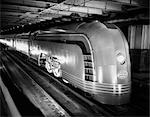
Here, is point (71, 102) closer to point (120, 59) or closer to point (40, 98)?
point (40, 98)

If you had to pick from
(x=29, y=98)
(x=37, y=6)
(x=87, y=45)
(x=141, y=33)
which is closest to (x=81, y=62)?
(x=87, y=45)

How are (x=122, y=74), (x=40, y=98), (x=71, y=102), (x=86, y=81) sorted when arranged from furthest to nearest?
Result: (x=40, y=98) → (x=71, y=102) → (x=86, y=81) → (x=122, y=74)

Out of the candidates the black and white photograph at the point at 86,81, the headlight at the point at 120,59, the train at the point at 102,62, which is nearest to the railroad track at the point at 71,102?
the black and white photograph at the point at 86,81

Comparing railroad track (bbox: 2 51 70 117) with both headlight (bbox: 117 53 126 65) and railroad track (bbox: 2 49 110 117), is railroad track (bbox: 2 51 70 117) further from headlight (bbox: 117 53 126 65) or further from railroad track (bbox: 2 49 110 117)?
headlight (bbox: 117 53 126 65)

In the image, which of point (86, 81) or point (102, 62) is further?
point (86, 81)

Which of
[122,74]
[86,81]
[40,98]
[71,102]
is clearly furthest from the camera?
[40,98]

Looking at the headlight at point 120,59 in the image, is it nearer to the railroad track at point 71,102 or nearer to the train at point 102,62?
the train at point 102,62

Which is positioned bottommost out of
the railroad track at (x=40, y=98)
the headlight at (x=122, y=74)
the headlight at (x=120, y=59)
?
the railroad track at (x=40, y=98)

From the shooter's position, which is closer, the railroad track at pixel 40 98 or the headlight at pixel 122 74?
the headlight at pixel 122 74

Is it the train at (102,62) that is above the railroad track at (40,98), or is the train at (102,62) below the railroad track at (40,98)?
above

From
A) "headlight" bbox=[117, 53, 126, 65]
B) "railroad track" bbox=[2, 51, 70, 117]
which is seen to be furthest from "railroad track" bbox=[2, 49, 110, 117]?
"headlight" bbox=[117, 53, 126, 65]

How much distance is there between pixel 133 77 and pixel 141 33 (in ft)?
10.1

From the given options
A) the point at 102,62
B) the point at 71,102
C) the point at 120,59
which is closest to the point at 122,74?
the point at 120,59

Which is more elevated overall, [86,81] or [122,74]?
[122,74]
